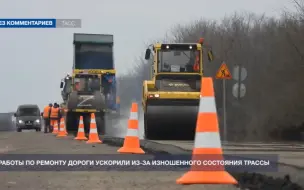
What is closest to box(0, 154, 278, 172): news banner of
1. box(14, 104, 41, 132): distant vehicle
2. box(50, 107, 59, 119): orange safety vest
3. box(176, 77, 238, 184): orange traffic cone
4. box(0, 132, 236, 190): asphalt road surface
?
box(0, 132, 236, 190): asphalt road surface

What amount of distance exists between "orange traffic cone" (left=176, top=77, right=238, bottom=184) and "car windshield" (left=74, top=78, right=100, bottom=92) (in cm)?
2280

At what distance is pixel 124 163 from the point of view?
10.0 m

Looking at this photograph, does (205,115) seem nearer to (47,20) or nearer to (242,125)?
(47,20)

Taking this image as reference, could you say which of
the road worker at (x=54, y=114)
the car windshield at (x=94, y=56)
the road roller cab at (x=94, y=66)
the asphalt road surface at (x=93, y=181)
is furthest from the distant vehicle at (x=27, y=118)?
the asphalt road surface at (x=93, y=181)

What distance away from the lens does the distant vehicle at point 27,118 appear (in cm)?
4300

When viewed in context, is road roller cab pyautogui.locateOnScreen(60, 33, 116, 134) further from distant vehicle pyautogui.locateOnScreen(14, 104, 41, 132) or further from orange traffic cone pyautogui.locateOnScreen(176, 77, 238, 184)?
orange traffic cone pyautogui.locateOnScreen(176, 77, 238, 184)

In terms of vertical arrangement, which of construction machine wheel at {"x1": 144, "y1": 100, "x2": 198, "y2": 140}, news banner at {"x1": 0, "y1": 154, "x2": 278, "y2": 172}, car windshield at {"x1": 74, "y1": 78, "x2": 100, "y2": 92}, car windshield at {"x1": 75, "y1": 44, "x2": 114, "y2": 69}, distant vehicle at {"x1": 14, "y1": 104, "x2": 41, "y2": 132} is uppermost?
car windshield at {"x1": 75, "y1": 44, "x2": 114, "y2": 69}

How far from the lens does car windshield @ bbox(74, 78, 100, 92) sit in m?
29.6

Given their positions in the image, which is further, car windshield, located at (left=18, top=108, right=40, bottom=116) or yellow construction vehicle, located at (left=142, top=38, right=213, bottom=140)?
car windshield, located at (left=18, top=108, right=40, bottom=116)

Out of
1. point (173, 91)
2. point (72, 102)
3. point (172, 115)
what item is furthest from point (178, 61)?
point (72, 102)

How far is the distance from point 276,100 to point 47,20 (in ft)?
46.3

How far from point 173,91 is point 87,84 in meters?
12.6

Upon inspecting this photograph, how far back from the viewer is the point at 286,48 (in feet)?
113

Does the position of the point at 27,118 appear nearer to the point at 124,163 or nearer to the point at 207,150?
the point at 124,163
